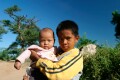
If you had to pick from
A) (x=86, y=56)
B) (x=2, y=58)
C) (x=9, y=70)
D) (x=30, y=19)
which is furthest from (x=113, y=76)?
(x=30, y=19)

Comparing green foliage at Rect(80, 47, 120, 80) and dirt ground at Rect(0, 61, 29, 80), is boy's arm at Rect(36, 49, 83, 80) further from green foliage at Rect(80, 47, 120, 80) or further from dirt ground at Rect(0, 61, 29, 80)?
dirt ground at Rect(0, 61, 29, 80)

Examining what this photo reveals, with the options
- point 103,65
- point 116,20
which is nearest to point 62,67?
point 103,65

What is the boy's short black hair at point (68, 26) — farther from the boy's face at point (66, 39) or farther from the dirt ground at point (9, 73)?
the dirt ground at point (9, 73)

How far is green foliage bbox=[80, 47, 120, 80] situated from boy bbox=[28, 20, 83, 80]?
16.0 ft

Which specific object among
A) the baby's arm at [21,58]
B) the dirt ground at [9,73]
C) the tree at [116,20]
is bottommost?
the baby's arm at [21,58]

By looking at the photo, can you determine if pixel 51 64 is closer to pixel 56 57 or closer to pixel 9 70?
pixel 56 57

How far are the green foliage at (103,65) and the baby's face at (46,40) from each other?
15.5 ft

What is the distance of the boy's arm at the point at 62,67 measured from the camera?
265cm

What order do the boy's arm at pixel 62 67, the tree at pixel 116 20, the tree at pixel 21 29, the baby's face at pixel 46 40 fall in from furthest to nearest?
1. the tree at pixel 21 29
2. the tree at pixel 116 20
3. the baby's face at pixel 46 40
4. the boy's arm at pixel 62 67

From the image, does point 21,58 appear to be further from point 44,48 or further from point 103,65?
point 103,65

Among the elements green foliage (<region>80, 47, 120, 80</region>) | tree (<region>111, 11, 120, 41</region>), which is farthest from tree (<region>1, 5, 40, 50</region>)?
green foliage (<region>80, 47, 120, 80</region>)

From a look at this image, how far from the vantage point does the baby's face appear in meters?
3.04

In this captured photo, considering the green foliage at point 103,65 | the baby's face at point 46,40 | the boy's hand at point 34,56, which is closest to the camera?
the boy's hand at point 34,56

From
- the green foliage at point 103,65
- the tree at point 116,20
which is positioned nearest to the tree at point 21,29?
the tree at point 116,20
